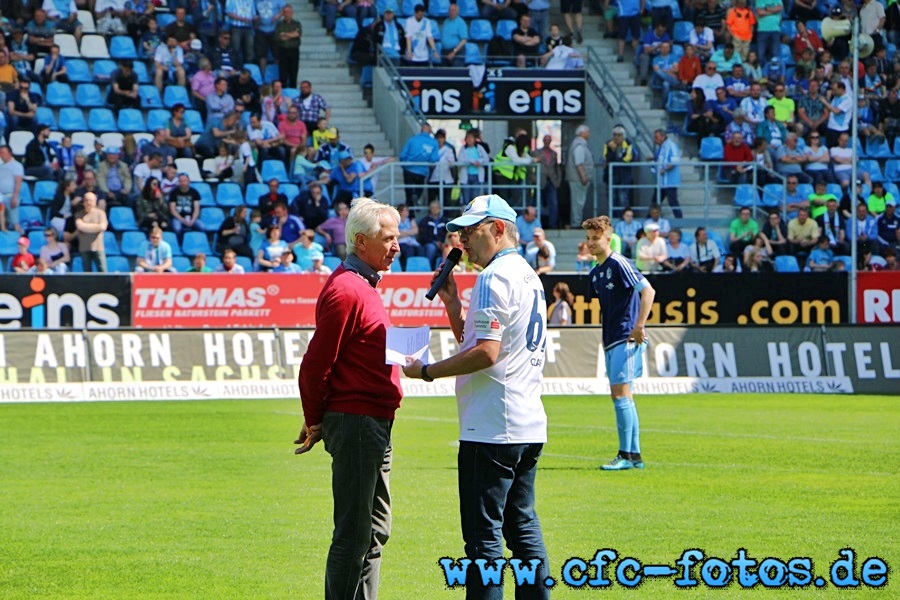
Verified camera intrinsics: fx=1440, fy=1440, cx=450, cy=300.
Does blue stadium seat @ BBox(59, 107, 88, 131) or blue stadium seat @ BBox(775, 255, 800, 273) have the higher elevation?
blue stadium seat @ BBox(59, 107, 88, 131)

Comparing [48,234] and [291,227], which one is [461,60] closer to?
[291,227]

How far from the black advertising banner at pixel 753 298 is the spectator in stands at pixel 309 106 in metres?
7.87

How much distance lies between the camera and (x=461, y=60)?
116 feet

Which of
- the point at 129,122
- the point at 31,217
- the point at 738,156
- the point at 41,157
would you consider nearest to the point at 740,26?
the point at 738,156

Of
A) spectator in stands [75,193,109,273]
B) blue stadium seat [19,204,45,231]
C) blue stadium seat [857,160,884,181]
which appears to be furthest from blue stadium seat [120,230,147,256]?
blue stadium seat [857,160,884,181]

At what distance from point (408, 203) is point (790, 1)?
1310 centimetres

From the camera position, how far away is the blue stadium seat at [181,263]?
2809cm

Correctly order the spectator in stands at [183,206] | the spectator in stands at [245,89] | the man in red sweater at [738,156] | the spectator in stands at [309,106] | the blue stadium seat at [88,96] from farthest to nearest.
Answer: the man in red sweater at [738,156], the spectator in stands at [309,106], the spectator in stands at [245,89], the blue stadium seat at [88,96], the spectator in stands at [183,206]

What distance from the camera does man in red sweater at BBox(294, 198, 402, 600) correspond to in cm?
701

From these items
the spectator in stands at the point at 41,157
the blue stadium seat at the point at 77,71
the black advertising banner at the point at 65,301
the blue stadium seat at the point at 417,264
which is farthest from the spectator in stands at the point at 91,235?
the blue stadium seat at the point at 417,264

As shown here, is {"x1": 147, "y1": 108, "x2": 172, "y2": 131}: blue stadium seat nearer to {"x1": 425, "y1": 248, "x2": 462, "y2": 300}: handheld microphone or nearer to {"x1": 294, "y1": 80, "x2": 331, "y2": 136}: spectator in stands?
{"x1": 294, "y1": 80, "x2": 331, "y2": 136}: spectator in stands

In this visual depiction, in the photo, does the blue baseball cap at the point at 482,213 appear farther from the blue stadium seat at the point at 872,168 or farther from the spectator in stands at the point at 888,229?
the blue stadium seat at the point at 872,168

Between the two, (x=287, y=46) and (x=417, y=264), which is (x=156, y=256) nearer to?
(x=417, y=264)

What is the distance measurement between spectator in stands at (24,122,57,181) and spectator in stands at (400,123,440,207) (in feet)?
24.2
